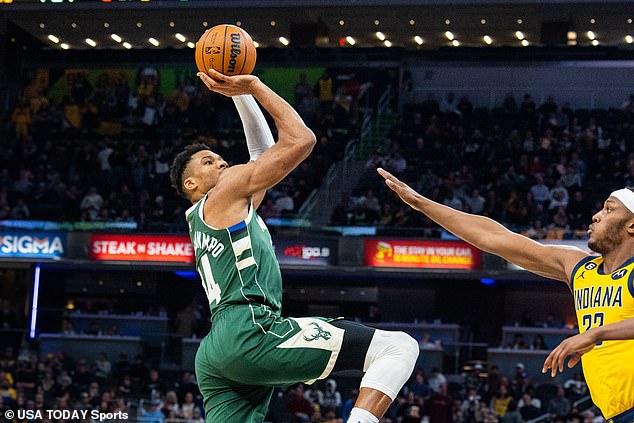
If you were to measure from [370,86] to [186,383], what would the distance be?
12.8m

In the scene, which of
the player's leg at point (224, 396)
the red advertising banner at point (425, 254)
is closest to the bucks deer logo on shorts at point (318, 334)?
the player's leg at point (224, 396)

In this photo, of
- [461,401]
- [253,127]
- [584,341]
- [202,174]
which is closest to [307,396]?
[461,401]

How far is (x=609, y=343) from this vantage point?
5.98 meters

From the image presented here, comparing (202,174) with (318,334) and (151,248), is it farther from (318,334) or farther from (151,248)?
(151,248)

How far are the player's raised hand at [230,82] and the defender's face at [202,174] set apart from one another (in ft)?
1.53

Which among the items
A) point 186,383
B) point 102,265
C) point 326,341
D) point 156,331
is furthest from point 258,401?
point 102,265

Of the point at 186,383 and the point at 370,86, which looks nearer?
the point at 186,383

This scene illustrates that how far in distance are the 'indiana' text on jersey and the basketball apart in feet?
8.45

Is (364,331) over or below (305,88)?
below

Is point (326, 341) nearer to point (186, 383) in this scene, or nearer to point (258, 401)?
point (258, 401)

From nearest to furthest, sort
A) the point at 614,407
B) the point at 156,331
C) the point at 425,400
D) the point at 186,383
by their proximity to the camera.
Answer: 1. the point at 614,407
2. the point at 425,400
3. the point at 186,383
4. the point at 156,331

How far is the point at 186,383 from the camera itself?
2105 cm

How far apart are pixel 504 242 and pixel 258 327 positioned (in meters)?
1.73

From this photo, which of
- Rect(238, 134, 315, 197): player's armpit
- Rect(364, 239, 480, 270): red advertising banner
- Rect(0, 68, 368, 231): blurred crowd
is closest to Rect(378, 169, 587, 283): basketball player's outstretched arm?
Rect(238, 134, 315, 197): player's armpit
